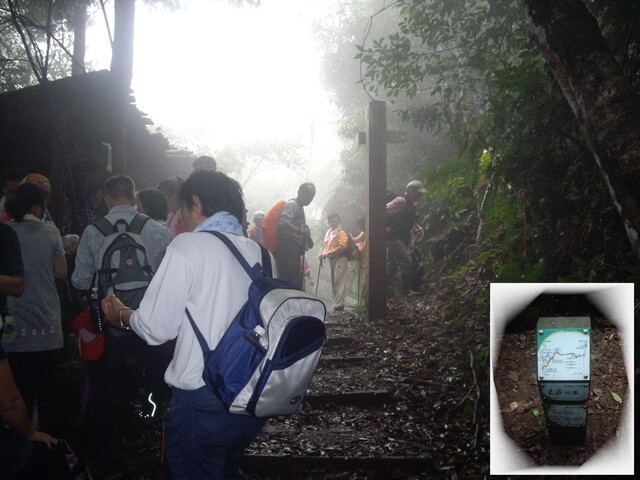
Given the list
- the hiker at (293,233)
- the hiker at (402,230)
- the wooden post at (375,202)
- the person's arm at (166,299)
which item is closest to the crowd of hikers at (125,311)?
the person's arm at (166,299)

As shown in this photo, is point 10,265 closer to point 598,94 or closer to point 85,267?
point 85,267

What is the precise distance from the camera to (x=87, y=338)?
3.79m

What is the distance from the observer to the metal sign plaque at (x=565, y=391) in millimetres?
2596

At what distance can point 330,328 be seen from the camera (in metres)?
8.55

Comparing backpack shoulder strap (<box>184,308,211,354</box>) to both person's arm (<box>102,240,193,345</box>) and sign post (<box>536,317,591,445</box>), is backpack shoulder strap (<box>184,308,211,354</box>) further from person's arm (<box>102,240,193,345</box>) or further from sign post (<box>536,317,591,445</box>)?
sign post (<box>536,317,591,445</box>)

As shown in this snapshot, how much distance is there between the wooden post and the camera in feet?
27.9

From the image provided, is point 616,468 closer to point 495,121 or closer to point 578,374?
point 578,374

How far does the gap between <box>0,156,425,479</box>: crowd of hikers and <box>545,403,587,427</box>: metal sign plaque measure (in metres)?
1.42

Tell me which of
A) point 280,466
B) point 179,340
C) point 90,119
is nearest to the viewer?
point 179,340

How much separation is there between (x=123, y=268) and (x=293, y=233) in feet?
16.3

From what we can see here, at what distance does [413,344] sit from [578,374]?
15.2ft

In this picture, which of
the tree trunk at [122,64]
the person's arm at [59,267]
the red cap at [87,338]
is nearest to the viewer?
the red cap at [87,338]

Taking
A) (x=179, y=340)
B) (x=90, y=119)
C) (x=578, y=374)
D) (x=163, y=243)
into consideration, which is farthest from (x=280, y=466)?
(x=90, y=119)

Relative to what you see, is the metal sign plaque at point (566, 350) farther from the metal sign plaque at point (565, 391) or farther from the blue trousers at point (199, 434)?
the blue trousers at point (199, 434)
